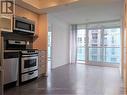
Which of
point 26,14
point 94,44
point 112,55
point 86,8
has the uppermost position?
point 86,8

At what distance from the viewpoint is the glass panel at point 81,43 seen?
915cm

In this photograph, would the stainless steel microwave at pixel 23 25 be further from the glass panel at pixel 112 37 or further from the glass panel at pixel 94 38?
the glass panel at pixel 112 37

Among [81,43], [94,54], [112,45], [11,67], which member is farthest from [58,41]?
[11,67]

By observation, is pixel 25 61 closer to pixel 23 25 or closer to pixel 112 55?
pixel 23 25

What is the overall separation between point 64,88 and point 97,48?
5.41m

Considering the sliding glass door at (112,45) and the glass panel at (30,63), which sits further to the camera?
the sliding glass door at (112,45)

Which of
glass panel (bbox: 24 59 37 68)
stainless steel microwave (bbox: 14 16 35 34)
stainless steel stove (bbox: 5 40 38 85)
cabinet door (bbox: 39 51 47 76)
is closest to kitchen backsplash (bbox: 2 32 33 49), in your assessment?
stainless steel stove (bbox: 5 40 38 85)

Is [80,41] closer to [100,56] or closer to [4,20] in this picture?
[100,56]

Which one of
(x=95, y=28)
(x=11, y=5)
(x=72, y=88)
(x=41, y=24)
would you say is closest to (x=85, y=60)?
(x=95, y=28)

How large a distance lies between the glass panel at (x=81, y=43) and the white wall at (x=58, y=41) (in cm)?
75

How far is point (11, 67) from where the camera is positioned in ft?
11.9

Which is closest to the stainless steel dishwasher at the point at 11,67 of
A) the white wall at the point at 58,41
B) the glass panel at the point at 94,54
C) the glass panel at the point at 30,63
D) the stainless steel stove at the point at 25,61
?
the stainless steel stove at the point at 25,61

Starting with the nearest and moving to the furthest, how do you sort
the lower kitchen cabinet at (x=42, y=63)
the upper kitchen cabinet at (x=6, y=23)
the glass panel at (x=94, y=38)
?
1. the upper kitchen cabinet at (x=6, y=23)
2. the lower kitchen cabinet at (x=42, y=63)
3. the glass panel at (x=94, y=38)

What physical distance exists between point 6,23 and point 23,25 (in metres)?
0.69
